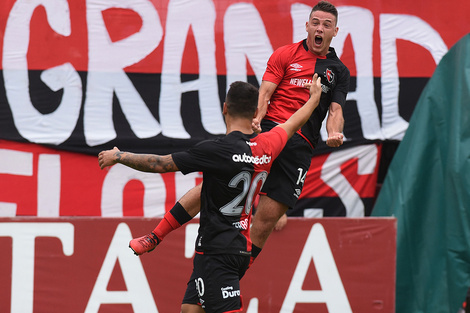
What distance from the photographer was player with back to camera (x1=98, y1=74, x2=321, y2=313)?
5.12 metres

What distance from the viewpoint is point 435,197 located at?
850cm

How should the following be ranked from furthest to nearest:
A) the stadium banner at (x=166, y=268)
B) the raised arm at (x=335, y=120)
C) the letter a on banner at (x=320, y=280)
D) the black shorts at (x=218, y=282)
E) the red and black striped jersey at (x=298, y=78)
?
the letter a on banner at (x=320, y=280) → the stadium banner at (x=166, y=268) → the red and black striped jersey at (x=298, y=78) → the raised arm at (x=335, y=120) → the black shorts at (x=218, y=282)

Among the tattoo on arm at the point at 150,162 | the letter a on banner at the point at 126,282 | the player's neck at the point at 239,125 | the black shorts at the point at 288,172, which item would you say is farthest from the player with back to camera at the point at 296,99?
the letter a on banner at the point at 126,282

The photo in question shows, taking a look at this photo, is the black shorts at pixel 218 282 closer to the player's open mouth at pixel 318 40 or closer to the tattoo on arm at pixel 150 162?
the tattoo on arm at pixel 150 162

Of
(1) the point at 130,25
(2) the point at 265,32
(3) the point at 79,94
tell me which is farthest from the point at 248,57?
(3) the point at 79,94

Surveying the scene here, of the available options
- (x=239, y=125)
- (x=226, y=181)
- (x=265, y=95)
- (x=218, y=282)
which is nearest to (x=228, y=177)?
(x=226, y=181)

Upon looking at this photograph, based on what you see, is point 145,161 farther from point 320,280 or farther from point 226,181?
point 320,280

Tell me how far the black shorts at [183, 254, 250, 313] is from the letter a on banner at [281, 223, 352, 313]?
246 centimetres

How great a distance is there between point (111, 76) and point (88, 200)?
147 cm

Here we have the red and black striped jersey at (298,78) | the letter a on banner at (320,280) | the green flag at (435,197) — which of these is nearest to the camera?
the red and black striped jersey at (298,78)

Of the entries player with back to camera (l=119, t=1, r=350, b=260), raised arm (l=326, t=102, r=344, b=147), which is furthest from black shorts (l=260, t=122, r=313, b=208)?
raised arm (l=326, t=102, r=344, b=147)

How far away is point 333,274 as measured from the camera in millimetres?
7793

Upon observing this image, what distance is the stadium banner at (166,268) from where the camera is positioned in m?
7.50

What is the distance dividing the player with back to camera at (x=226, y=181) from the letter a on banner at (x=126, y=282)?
2247 mm
